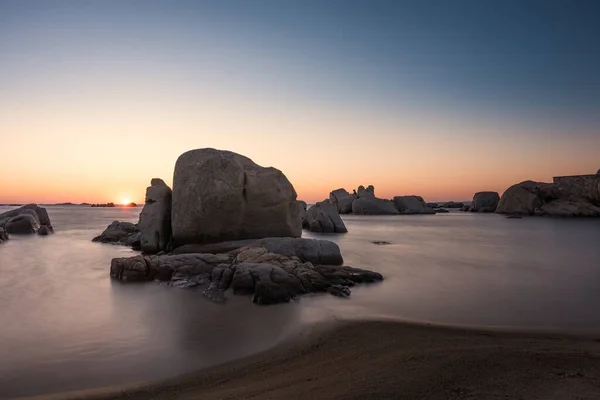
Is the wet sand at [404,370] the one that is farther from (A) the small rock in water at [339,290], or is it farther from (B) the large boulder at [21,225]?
(B) the large boulder at [21,225]

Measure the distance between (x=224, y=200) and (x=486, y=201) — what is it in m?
78.6

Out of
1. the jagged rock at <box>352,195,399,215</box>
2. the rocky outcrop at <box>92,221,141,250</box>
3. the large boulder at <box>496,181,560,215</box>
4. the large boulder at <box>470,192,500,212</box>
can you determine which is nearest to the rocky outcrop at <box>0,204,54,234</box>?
the rocky outcrop at <box>92,221,141,250</box>

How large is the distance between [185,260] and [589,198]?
67.7 m

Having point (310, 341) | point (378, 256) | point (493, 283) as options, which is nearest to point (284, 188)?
point (378, 256)

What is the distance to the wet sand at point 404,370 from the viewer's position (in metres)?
4.23

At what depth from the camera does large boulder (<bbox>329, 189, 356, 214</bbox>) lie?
271 feet

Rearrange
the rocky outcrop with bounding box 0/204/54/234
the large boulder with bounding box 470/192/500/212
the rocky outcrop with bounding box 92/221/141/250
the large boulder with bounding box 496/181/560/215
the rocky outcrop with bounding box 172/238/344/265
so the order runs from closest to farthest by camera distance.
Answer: the rocky outcrop with bounding box 172/238/344/265 < the rocky outcrop with bounding box 92/221/141/250 < the rocky outcrop with bounding box 0/204/54/234 < the large boulder with bounding box 496/181/560/215 < the large boulder with bounding box 470/192/500/212

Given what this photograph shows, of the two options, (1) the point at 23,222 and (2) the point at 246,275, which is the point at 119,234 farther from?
(2) the point at 246,275

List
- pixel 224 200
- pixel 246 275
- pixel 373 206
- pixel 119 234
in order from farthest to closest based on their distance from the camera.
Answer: pixel 373 206 → pixel 119 234 → pixel 224 200 → pixel 246 275

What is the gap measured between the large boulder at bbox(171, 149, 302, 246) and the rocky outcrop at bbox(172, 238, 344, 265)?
2.02 feet

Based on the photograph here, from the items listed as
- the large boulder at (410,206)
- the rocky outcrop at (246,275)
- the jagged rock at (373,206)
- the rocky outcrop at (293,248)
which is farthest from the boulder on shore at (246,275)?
the large boulder at (410,206)

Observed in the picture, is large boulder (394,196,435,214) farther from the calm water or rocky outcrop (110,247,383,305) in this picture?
rocky outcrop (110,247,383,305)

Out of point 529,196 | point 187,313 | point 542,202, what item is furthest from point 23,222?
point 542,202

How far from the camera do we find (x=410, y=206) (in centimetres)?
8331
